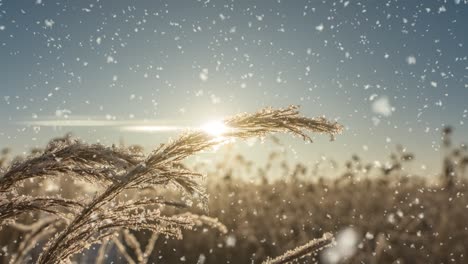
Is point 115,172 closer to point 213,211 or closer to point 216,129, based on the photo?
point 216,129

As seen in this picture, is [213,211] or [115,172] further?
[213,211]

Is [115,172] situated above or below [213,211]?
above

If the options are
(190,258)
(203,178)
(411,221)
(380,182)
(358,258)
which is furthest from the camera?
(380,182)

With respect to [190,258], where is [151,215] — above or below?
above

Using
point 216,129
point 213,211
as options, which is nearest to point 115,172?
point 216,129

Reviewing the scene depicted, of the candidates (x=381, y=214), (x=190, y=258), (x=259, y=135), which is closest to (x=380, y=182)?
(x=381, y=214)

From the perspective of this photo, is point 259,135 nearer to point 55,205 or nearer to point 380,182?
point 55,205

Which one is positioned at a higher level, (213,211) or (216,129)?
(216,129)

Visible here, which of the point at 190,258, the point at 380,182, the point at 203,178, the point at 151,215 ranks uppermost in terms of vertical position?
the point at 203,178
